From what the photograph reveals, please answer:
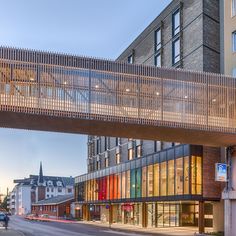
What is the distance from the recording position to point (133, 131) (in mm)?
34844

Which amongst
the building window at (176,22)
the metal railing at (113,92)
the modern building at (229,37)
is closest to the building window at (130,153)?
the building window at (176,22)

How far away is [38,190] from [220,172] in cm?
14540

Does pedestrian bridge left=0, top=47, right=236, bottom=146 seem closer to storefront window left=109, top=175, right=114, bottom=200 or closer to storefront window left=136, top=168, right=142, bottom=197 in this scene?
storefront window left=136, top=168, right=142, bottom=197

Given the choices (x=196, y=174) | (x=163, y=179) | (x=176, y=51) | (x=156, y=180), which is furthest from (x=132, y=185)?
(x=176, y=51)

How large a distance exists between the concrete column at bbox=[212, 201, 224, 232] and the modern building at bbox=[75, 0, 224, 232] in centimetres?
9

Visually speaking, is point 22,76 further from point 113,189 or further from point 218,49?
point 113,189

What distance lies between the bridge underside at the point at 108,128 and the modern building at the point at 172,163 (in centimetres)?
296

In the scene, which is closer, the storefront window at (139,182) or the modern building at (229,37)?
the modern building at (229,37)

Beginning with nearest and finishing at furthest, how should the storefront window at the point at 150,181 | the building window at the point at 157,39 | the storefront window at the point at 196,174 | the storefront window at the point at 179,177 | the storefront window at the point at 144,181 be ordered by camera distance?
the storefront window at the point at 196,174
the storefront window at the point at 179,177
the storefront window at the point at 150,181
the storefront window at the point at 144,181
the building window at the point at 157,39

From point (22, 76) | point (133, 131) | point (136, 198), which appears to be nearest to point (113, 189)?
point (136, 198)

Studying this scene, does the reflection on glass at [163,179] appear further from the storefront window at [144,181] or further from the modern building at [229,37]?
the modern building at [229,37]

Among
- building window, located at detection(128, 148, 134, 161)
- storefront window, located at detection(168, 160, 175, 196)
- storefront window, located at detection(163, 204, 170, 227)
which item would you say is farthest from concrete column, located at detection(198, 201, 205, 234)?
building window, located at detection(128, 148, 134, 161)

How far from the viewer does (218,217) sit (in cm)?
4591

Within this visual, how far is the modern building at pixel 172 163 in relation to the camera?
4581 centimetres
